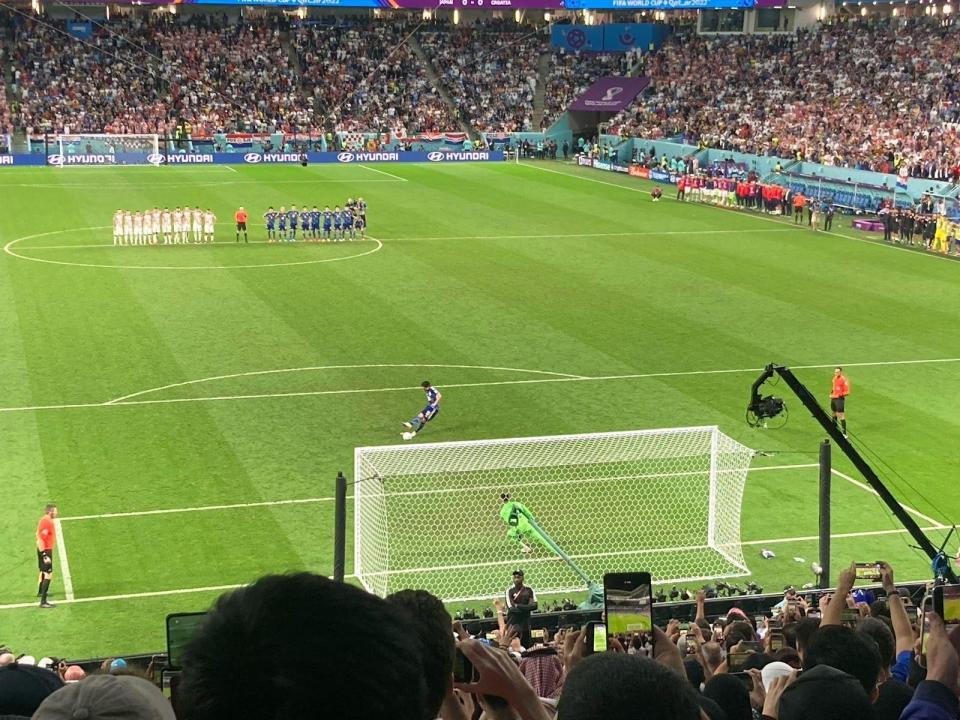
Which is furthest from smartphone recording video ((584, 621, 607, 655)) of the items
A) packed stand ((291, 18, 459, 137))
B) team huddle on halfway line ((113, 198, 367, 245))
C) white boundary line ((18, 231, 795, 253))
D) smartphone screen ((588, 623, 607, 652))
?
packed stand ((291, 18, 459, 137))

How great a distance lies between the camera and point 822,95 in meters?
64.9

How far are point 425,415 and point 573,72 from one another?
6174 centimetres

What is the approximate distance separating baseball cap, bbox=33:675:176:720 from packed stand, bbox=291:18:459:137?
70852mm

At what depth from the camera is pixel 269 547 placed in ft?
56.6

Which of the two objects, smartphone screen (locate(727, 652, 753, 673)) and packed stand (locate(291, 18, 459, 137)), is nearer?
smartphone screen (locate(727, 652, 753, 673))

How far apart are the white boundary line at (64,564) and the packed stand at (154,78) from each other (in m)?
51.9

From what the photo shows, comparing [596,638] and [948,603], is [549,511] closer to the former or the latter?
[596,638]

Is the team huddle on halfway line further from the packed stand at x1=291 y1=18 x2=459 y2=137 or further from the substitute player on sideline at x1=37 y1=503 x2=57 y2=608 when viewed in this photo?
the packed stand at x1=291 y1=18 x2=459 y2=137

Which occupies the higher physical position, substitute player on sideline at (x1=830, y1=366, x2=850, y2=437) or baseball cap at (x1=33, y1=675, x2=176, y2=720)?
baseball cap at (x1=33, y1=675, x2=176, y2=720)

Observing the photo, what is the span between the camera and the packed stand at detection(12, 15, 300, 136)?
67938mm

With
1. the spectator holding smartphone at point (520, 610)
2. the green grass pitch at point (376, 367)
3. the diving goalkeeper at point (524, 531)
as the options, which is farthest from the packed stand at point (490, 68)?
the spectator holding smartphone at point (520, 610)

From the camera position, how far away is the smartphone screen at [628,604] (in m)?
6.70

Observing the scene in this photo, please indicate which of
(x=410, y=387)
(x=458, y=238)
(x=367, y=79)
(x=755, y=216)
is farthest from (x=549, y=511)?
(x=367, y=79)

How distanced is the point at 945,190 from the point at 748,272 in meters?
14.3
